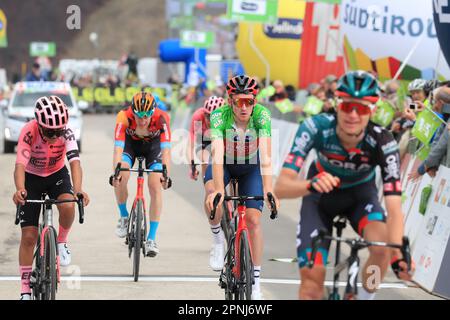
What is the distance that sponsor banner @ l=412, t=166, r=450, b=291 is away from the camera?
1120 cm

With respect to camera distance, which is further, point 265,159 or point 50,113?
point 265,159

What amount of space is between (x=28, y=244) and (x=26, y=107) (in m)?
19.4

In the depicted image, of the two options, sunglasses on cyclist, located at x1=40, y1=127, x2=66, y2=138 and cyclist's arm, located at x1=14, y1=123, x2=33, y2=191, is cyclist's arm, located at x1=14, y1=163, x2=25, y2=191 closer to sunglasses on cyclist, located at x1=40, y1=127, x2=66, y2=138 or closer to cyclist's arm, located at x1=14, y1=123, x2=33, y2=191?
cyclist's arm, located at x1=14, y1=123, x2=33, y2=191

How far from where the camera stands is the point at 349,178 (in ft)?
25.3

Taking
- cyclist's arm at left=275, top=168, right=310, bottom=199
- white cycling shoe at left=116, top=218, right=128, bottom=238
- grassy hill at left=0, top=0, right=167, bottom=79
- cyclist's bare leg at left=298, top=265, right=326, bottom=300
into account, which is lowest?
grassy hill at left=0, top=0, right=167, bottom=79

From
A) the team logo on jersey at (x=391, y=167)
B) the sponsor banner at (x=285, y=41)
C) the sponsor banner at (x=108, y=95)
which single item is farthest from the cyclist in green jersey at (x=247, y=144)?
the sponsor banner at (x=108, y=95)

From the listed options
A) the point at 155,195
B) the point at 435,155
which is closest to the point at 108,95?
the point at 155,195

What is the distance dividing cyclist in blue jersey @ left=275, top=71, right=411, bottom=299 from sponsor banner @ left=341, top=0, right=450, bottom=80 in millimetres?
10639

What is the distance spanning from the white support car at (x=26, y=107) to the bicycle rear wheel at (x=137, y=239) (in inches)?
608

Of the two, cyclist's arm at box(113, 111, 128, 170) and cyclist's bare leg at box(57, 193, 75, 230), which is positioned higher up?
cyclist's arm at box(113, 111, 128, 170)

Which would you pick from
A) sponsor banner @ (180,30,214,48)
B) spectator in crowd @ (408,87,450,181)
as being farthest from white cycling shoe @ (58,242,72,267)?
sponsor banner @ (180,30,214,48)

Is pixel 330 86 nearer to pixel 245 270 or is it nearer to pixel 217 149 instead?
pixel 217 149
